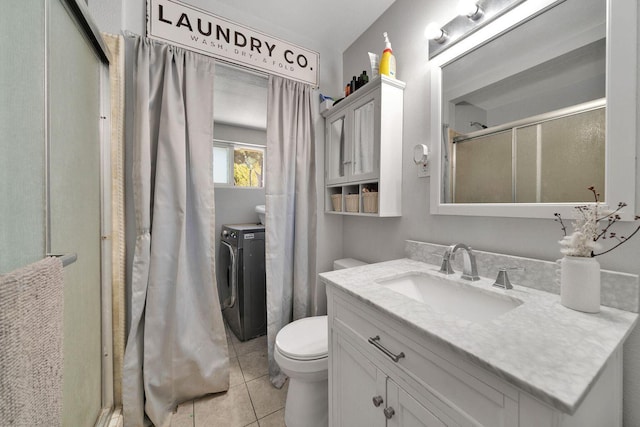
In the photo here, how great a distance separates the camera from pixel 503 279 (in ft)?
2.96

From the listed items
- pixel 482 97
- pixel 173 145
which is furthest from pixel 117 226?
pixel 482 97

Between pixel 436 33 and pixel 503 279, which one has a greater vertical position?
pixel 436 33

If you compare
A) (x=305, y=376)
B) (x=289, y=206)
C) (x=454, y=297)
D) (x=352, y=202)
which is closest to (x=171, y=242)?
(x=289, y=206)

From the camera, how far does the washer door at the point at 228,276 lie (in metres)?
2.07

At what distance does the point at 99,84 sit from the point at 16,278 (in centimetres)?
124

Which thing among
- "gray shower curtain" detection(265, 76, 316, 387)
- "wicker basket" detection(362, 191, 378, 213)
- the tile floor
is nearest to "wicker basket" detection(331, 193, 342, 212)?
"gray shower curtain" detection(265, 76, 316, 387)

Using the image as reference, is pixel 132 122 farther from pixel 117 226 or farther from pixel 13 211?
pixel 13 211

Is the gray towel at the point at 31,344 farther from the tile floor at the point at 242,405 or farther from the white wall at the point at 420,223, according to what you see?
the white wall at the point at 420,223

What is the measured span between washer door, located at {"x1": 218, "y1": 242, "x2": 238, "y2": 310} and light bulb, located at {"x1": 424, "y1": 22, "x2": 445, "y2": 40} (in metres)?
1.98

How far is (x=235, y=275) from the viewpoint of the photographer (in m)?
2.06

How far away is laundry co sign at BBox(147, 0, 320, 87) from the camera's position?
4.51ft

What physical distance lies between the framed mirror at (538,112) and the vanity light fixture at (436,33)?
0.07 metres

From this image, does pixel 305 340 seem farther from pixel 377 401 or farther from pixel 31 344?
pixel 31 344

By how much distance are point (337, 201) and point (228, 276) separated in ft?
4.21
